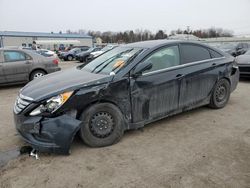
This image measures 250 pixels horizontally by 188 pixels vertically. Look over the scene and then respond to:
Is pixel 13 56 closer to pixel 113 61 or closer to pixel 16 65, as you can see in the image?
pixel 16 65

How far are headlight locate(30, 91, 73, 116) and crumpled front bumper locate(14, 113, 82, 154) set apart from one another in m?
0.10

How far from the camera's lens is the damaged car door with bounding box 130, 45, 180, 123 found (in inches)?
165

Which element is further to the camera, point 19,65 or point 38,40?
point 38,40

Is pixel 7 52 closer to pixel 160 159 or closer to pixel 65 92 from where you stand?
pixel 65 92

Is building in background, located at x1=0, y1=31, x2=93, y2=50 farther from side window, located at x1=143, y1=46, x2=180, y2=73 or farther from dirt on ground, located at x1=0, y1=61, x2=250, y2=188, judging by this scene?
dirt on ground, located at x1=0, y1=61, x2=250, y2=188

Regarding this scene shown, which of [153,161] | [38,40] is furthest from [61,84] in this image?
[38,40]

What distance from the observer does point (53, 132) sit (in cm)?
353

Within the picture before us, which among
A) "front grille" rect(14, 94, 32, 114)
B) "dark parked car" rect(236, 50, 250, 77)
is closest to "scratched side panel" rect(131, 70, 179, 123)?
"front grille" rect(14, 94, 32, 114)

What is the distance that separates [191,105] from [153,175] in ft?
7.44

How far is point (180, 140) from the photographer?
13.4 feet

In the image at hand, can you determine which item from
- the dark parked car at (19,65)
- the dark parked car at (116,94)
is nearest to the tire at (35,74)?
the dark parked car at (19,65)

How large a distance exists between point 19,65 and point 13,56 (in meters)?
0.39

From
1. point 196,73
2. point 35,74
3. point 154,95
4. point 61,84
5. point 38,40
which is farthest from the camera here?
point 38,40

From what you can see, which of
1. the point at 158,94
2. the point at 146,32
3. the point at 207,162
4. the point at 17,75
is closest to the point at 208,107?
the point at 158,94
